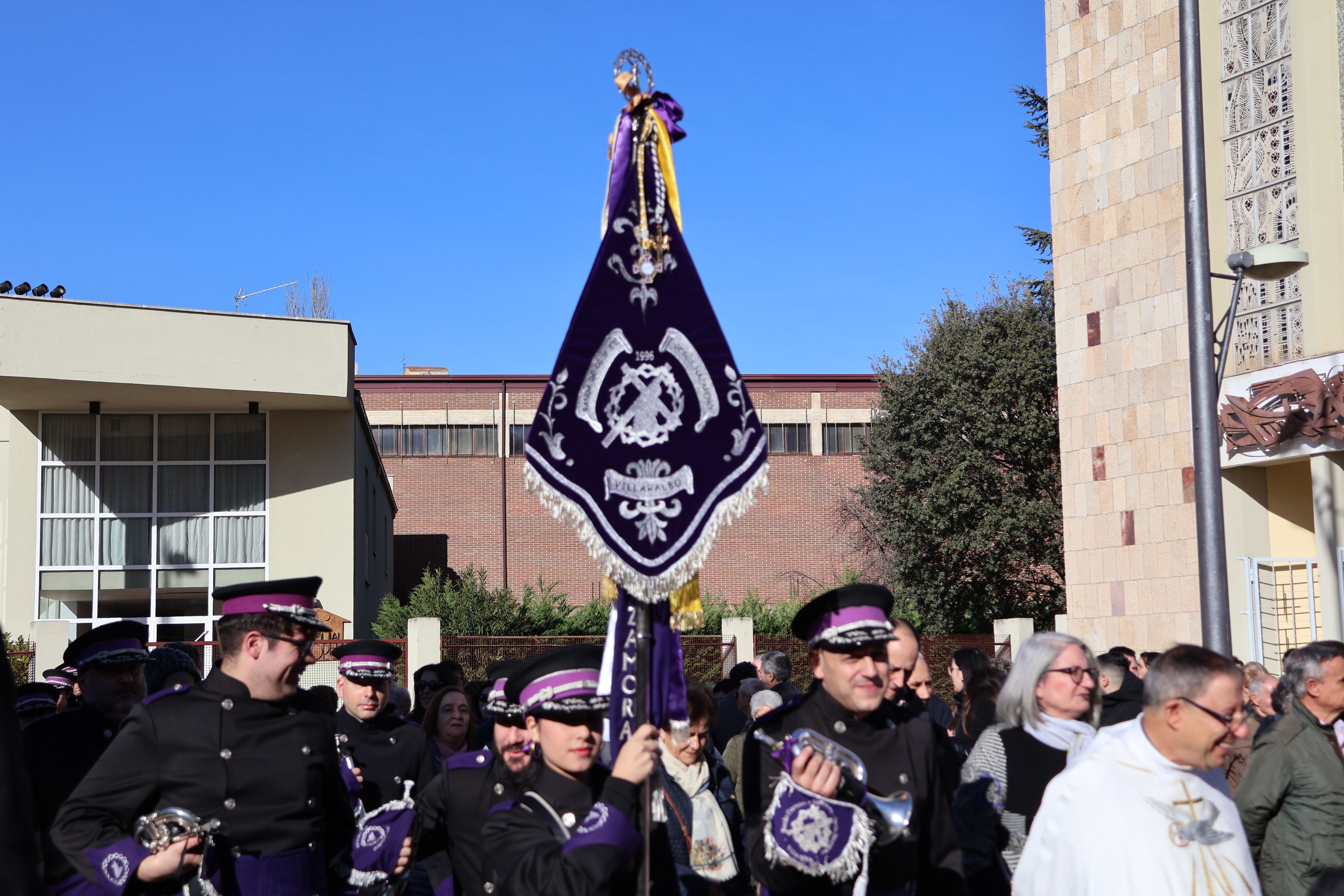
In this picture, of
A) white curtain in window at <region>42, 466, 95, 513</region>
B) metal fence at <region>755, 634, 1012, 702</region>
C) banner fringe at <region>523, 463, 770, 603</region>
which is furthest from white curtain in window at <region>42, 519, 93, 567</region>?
banner fringe at <region>523, 463, 770, 603</region>

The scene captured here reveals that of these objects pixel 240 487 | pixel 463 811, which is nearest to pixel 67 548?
pixel 240 487

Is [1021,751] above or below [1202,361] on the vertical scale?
below

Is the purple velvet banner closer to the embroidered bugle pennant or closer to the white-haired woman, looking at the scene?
the embroidered bugle pennant

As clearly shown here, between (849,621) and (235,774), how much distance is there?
2.26m

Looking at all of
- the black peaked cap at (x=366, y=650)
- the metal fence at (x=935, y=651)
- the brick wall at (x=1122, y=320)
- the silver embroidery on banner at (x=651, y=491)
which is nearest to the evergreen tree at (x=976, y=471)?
the metal fence at (x=935, y=651)

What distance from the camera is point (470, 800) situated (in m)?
6.04

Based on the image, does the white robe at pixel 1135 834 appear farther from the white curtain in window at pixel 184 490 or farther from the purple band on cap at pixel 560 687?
the white curtain in window at pixel 184 490

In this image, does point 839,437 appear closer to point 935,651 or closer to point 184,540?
point 935,651

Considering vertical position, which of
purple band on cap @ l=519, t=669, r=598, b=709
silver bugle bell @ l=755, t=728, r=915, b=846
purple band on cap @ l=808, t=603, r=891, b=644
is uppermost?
purple band on cap @ l=808, t=603, r=891, b=644

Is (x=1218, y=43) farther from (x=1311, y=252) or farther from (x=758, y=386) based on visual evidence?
(x=758, y=386)

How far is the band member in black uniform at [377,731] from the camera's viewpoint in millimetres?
7340

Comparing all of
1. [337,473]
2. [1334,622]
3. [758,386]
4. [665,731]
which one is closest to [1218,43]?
[1334,622]

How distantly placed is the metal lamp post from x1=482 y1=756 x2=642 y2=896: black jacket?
6392 millimetres

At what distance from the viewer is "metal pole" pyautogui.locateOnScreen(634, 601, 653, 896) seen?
12.5 ft
